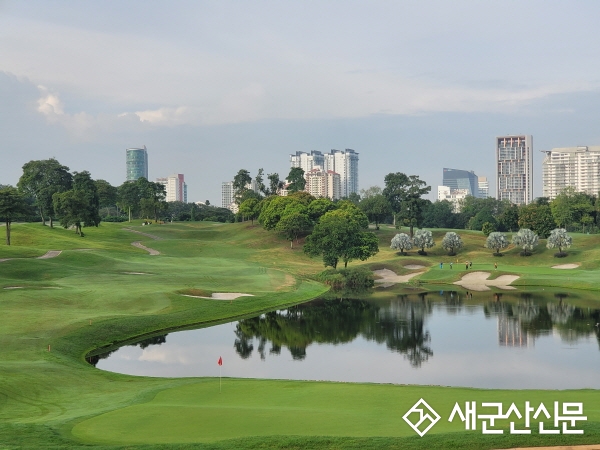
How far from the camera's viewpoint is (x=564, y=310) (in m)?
58.3

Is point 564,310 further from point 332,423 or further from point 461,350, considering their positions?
point 332,423

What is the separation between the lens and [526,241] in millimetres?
97062

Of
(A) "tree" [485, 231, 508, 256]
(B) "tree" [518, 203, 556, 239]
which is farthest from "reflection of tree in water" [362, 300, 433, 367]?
(B) "tree" [518, 203, 556, 239]

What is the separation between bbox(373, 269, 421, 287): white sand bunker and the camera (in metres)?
84.1

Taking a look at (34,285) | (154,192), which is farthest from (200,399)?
(154,192)

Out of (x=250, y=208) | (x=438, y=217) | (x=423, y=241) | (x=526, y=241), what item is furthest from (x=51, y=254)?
(x=438, y=217)

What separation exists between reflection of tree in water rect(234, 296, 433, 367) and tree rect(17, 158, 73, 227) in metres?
69.8

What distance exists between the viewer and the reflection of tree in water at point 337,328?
44.4 metres

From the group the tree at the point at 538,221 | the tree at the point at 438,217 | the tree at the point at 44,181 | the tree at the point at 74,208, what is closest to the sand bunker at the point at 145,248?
the tree at the point at 74,208

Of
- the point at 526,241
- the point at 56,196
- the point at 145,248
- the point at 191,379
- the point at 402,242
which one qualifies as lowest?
the point at 191,379

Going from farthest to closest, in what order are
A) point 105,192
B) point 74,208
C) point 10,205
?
1. point 105,192
2. point 74,208
3. point 10,205

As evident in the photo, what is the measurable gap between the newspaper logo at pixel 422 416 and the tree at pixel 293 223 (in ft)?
278

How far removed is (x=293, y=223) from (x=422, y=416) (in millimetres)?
86778

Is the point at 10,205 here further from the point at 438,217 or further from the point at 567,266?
the point at 438,217
